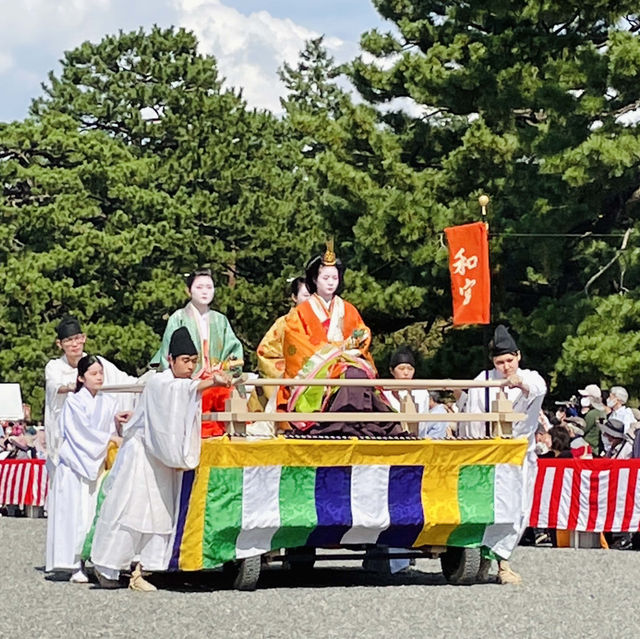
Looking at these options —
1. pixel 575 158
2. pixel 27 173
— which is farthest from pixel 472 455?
pixel 27 173

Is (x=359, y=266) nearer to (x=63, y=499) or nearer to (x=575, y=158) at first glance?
(x=575, y=158)

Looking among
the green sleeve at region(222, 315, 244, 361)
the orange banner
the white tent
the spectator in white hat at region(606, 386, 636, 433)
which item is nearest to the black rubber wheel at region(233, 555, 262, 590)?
the green sleeve at region(222, 315, 244, 361)

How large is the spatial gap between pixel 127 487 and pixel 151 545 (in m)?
0.36

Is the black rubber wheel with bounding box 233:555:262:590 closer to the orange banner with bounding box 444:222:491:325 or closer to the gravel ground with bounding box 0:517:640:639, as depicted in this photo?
the gravel ground with bounding box 0:517:640:639

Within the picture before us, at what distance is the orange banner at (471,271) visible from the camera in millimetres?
12508

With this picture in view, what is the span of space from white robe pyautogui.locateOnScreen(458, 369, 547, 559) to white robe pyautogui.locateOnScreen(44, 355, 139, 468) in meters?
2.28

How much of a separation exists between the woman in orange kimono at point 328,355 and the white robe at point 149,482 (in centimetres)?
80

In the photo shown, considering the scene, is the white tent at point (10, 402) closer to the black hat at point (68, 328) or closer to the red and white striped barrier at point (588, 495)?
the red and white striped barrier at point (588, 495)

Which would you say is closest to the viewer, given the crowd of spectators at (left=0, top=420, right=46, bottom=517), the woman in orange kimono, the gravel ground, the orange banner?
the gravel ground

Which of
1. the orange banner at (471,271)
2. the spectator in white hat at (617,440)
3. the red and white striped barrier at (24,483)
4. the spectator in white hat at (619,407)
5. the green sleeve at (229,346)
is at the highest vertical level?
the orange banner at (471,271)

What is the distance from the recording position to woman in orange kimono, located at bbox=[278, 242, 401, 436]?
880 centimetres

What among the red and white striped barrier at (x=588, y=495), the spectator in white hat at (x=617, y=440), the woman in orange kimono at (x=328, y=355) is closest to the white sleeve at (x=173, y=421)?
the woman in orange kimono at (x=328, y=355)

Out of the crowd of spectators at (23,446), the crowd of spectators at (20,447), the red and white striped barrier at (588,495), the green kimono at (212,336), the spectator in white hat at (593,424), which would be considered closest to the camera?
the green kimono at (212,336)

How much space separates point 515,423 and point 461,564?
93 cm
